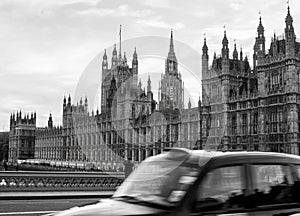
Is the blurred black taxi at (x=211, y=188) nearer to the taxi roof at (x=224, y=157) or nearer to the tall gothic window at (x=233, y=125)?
the taxi roof at (x=224, y=157)

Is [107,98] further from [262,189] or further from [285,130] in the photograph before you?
[262,189]

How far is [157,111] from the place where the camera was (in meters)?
74.9

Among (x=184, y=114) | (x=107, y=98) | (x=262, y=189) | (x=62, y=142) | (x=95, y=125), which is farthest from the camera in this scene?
(x=62, y=142)

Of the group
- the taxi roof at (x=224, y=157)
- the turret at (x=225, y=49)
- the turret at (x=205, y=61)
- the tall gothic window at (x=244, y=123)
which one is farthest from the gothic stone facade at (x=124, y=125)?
the taxi roof at (x=224, y=157)

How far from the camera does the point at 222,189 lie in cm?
508

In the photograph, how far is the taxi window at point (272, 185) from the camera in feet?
17.1

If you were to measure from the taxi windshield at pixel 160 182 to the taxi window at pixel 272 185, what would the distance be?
80 centimetres

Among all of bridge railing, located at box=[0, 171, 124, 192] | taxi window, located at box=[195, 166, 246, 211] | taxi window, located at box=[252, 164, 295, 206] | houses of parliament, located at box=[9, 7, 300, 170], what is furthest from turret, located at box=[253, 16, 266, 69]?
taxi window, located at box=[195, 166, 246, 211]

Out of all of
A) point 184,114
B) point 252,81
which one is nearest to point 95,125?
point 184,114

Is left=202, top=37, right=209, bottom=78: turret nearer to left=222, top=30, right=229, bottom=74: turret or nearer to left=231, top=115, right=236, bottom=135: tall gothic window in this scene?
left=222, top=30, right=229, bottom=74: turret

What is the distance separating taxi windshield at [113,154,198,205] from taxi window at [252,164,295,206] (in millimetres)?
801

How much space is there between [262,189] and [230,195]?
0.44 meters

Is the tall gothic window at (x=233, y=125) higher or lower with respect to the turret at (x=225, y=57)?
lower

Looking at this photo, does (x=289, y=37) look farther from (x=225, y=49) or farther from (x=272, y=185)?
(x=272, y=185)
